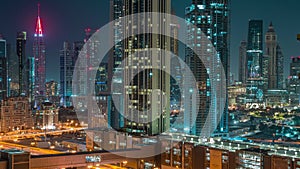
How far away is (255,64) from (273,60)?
1746 mm

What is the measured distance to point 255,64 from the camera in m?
29.8

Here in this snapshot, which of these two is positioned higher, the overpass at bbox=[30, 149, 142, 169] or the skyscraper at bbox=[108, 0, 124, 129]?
the skyscraper at bbox=[108, 0, 124, 129]

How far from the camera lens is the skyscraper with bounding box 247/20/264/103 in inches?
1160

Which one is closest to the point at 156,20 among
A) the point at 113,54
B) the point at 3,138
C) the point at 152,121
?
the point at 152,121

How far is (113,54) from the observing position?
17250mm

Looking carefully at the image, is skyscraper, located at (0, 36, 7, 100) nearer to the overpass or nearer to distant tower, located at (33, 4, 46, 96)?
distant tower, located at (33, 4, 46, 96)

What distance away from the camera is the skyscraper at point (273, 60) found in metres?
30.6

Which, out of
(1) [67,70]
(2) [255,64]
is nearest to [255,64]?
(2) [255,64]

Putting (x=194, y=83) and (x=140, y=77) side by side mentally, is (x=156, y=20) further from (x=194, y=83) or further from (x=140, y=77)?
(x=194, y=83)

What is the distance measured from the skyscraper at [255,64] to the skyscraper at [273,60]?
86 cm

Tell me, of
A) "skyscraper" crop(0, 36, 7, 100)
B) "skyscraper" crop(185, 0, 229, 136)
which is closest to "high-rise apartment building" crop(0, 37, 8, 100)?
"skyscraper" crop(0, 36, 7, 100)

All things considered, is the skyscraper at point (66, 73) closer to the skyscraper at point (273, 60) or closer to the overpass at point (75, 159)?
the skyscraper at point (273, 60)

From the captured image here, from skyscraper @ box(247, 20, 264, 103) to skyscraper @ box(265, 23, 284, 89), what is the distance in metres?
0.86

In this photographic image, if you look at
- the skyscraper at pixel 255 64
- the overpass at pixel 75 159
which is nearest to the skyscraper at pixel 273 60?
the skyscraper at pixel 255 64
